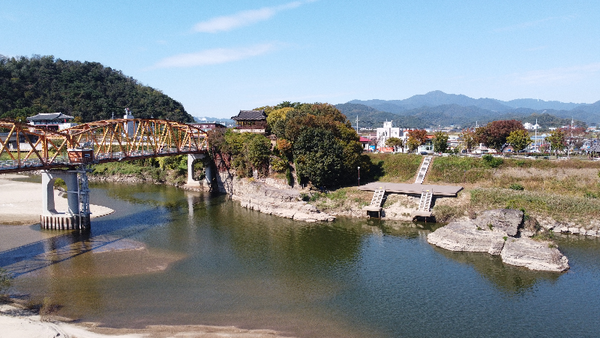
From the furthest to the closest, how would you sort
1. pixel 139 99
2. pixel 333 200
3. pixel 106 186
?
pixel 139 99
pixel 106 186
pixel 333 200

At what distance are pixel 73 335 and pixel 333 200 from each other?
3214cm

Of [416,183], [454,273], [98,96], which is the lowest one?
[454,273]

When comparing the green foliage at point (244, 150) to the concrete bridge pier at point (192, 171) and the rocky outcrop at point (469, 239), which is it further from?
the rocky outcrop at point (469, 239)

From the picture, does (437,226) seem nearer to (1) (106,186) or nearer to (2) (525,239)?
(2) (525,239)

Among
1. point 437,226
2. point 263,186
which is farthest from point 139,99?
point 437,226

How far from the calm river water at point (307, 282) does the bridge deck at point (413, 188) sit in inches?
233

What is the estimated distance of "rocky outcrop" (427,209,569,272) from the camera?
29.3 meters

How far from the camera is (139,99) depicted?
422 ft

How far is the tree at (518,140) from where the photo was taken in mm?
61781

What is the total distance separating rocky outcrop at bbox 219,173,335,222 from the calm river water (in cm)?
340

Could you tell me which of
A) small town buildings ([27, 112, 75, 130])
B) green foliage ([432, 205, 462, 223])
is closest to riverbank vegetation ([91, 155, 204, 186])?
small town buildings ([27, 112, 75, 130])

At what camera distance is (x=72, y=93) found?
112 m

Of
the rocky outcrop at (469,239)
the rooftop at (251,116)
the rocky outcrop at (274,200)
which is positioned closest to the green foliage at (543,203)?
the rocky outcrop at (469,239)

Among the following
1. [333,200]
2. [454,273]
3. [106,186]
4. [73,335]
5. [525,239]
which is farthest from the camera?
[106,186]
